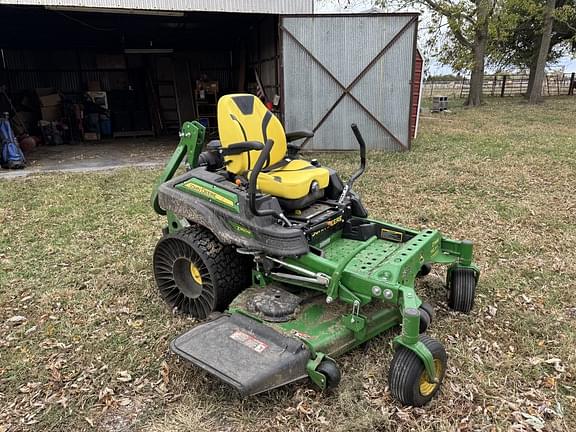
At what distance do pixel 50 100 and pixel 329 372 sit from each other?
39.0 feet

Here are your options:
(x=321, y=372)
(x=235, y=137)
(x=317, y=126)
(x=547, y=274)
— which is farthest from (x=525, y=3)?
(x=321, y=372)

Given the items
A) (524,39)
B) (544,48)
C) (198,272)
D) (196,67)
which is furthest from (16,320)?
(524,39)

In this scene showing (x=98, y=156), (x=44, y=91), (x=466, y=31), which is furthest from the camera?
(x=466, y=31)

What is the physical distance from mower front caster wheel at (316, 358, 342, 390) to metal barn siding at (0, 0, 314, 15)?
666 cm

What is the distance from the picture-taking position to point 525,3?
15727 millimetres

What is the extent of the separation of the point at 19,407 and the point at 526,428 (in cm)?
250

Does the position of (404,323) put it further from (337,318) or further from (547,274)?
(547,274)

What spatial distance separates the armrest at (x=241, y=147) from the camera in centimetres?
291

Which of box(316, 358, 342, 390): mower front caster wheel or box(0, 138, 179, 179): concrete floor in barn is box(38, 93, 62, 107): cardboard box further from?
box(316, 358, 342, 390): mower front caster wheel

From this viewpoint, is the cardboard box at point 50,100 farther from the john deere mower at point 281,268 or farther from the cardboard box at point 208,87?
the john deere mower at point 281,268

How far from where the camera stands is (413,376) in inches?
87.4

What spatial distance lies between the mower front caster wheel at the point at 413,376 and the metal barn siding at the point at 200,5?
22.4ft

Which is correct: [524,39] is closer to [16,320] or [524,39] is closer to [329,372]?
[329,372]

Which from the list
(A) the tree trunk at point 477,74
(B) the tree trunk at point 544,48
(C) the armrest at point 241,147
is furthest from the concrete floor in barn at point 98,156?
(B) the tree trunk at point 544,48
